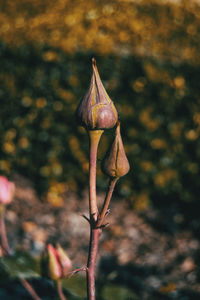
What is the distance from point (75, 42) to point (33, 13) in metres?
0.63

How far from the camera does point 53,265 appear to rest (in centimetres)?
114

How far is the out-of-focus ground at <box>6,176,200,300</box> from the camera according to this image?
243cm

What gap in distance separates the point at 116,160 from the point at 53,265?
48cm

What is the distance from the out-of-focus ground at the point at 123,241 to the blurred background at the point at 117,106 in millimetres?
84

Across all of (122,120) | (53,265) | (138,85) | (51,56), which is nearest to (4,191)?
(53,265)

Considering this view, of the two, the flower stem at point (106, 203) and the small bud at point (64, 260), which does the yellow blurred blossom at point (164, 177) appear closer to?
the small bud at point (64, 260)

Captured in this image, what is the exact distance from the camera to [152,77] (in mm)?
3072

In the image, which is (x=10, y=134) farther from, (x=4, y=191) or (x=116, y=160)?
(x=116, y=160)

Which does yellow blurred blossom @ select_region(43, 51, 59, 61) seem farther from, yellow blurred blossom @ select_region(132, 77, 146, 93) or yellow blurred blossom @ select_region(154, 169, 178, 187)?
yellow blurred blossom @ select_region(154, 169, 178, 187)

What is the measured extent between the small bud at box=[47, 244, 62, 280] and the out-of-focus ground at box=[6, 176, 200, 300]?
1283 millimetres

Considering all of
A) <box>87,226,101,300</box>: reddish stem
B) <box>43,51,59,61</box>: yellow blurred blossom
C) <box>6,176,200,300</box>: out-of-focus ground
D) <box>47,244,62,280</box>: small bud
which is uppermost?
<box>43,51,59,61</box>: yellow blurred blossom

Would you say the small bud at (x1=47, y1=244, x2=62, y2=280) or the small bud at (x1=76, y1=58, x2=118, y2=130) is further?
the small bud at (x1=47, y1=244, x2=62, y2=280)

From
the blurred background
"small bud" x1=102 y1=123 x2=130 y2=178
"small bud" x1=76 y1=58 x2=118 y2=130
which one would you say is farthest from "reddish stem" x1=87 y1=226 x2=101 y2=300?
the blurred background

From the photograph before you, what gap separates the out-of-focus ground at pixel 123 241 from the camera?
2.43 meters
